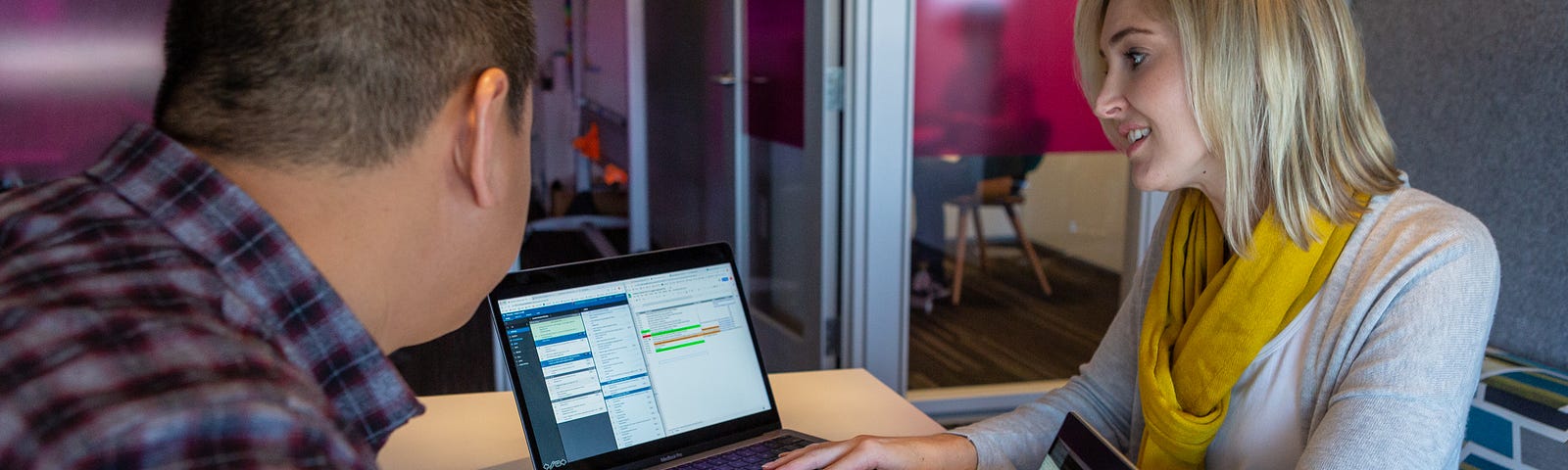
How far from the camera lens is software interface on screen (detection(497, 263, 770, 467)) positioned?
4.04 feet

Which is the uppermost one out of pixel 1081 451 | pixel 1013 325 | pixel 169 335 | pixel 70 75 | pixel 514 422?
pixel 169 335

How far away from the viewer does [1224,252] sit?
4.74 feet

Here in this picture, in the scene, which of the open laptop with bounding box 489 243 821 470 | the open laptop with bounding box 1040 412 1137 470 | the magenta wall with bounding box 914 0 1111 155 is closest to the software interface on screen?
the open laptop with bounding box 489 243 821 470

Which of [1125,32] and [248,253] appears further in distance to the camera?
[1125,32]

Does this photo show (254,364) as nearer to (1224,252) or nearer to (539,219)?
(1224,252)

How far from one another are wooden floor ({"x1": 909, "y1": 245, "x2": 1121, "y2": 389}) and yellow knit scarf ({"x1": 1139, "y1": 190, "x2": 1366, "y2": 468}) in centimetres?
173

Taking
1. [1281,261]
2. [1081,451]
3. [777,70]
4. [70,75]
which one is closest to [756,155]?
[777,70]

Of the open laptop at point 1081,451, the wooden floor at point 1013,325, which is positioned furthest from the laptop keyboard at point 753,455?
the wooden floor at point 1013,325

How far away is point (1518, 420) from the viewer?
1.48 metres

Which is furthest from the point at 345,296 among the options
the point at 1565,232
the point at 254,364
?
the point at 1565,232

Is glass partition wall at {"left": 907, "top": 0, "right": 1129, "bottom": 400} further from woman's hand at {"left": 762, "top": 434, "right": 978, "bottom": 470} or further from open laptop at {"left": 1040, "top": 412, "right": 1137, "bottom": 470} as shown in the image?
open laptop at {"left": 1040, "top": 412, "right": 1137, "bottom": 470}

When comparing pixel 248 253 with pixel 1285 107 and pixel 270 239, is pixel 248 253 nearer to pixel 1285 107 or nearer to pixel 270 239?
pixel 270 239

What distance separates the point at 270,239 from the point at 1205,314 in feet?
3.55

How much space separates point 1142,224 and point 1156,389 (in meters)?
1.87
